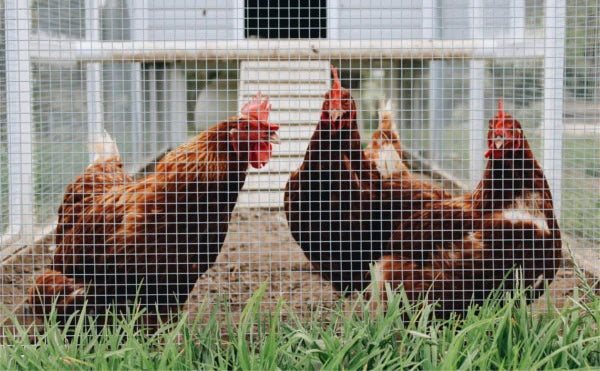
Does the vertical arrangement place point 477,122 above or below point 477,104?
below

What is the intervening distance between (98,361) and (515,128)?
1.88 meters

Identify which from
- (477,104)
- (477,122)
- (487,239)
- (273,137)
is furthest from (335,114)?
(477,104)

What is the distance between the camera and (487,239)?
9.71 ft

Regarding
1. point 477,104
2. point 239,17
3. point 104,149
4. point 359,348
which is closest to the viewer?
point 359,348

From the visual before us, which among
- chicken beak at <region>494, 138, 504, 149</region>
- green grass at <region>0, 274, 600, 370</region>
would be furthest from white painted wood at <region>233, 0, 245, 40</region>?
chicken beak at <region>494, 138, 504, 149</region>

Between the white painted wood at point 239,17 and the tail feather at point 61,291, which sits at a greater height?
the white painted wood at point 239,17

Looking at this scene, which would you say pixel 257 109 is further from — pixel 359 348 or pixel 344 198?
pixel 359 348

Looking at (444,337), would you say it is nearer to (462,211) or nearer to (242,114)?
(462,211)

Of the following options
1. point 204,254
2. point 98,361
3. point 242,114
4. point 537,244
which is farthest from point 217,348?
point 537,244

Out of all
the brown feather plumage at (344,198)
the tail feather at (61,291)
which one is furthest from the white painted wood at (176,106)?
the tail feather at (61,291)

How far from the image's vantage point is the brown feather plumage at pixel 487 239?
296cm

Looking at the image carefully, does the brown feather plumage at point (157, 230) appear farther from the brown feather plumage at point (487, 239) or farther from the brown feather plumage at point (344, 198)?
the brown feather plumage at point (487, 239)

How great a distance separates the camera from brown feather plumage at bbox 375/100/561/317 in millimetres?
2955

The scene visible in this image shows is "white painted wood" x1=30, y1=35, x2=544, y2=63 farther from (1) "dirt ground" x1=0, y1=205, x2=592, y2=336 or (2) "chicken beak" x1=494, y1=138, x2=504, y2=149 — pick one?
(1) "dirt ground" x1=0, y1=205, x2=592, y2=336
